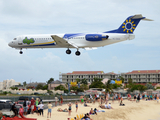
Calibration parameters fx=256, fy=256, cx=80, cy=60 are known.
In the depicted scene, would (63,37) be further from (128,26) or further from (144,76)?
(144,76)

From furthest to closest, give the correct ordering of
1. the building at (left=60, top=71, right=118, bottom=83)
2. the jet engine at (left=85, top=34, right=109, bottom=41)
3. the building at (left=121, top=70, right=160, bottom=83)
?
the building at (left=60, top=71, right=118, bottom=83) → the building at (left=121, top=70, right=160, bottom=83) → the jet engine at (left=85, top=34, right=109, bottom=41)

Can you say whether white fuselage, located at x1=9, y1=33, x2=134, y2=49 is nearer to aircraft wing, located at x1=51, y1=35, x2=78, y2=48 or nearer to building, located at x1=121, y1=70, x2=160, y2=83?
aircraft wing, located at x1=51, y1=35, x2=78, y2=48

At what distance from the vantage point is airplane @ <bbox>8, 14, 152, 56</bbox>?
3378 cm

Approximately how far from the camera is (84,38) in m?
34.8

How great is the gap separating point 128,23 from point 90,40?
595 centimetres

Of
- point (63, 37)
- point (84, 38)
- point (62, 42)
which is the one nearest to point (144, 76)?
point (63, 37)

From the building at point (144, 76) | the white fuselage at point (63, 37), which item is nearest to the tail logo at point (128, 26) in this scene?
the white fuselage at point (63, 37)

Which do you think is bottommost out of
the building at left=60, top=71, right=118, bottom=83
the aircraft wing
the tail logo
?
the building at left=60, top=71, right=118, bottom=83

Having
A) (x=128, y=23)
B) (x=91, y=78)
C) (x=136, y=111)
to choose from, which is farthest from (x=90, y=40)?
(x=91, y=78)

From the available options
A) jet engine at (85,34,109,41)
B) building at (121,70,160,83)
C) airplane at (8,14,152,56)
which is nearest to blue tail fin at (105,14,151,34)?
airplane at (8,14,152,56)

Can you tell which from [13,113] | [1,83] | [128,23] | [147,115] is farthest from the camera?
[1,83]

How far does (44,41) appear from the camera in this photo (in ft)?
120

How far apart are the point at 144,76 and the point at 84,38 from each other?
367 ft

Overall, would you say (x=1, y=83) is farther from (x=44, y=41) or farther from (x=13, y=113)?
(x=13, y=113)
